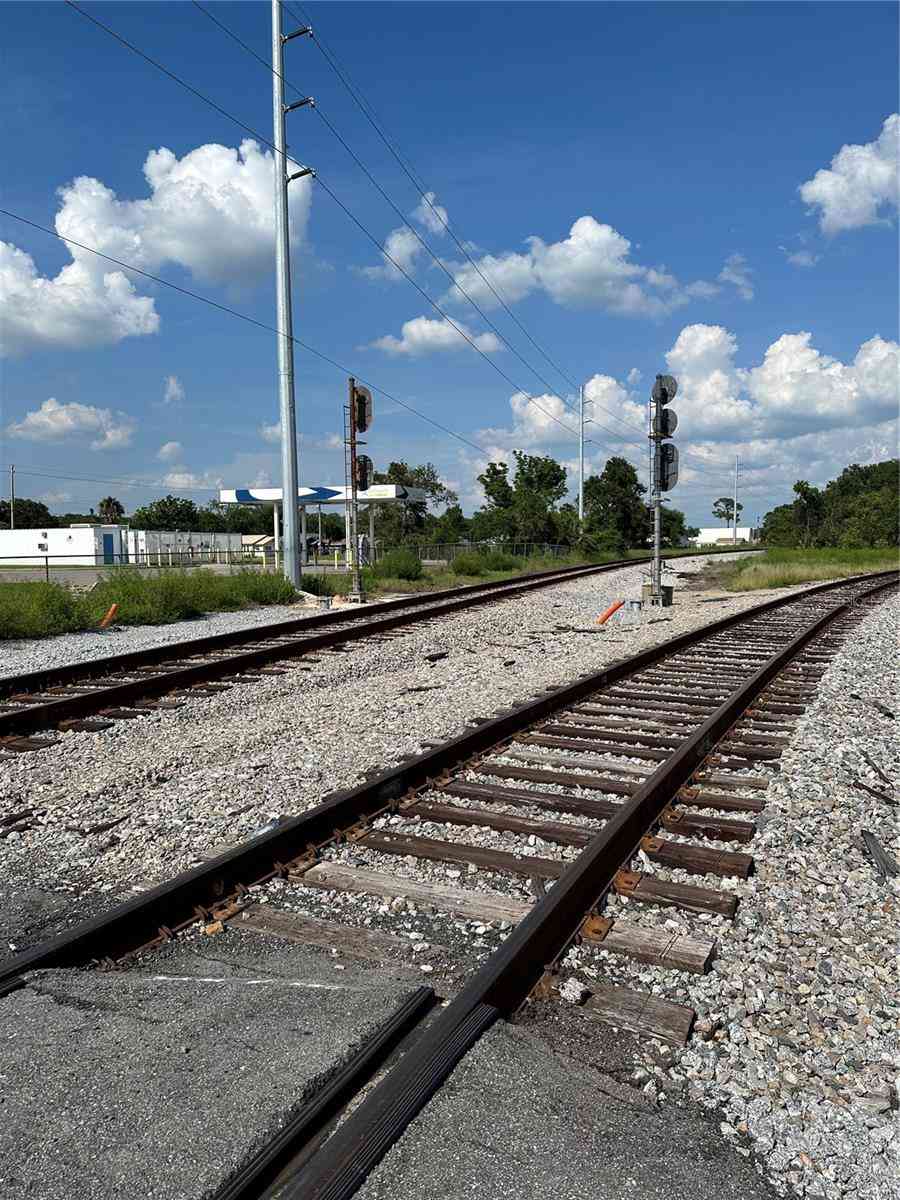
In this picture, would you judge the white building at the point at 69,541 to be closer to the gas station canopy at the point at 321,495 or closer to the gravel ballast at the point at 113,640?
the gas station canopy at the point at 321,495

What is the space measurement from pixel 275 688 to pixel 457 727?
2663 mm

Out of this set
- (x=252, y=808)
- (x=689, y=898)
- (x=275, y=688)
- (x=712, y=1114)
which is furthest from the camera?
(x=275, y=688)

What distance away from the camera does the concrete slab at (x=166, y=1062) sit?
6.41 ft

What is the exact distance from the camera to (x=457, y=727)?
271 inches

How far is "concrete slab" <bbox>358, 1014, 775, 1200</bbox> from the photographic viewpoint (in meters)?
1.98

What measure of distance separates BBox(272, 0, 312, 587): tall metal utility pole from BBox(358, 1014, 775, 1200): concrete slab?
1837 cm

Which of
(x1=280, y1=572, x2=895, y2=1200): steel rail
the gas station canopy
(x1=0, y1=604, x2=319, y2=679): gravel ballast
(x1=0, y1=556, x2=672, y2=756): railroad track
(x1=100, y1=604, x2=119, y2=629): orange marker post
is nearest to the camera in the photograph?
(x1=280, y1=572, x2=895, y2=1200): steel rail

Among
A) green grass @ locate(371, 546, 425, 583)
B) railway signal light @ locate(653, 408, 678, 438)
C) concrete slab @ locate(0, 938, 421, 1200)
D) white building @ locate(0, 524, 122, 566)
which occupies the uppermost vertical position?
railway signal light @ locate(653, 408, 678, 438)

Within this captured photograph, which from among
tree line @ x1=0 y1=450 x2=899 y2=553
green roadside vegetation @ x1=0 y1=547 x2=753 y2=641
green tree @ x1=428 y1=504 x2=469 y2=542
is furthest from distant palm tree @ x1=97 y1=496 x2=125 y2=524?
green roadside vegetation @ x1=0 y1=547 x2=753 y2=641

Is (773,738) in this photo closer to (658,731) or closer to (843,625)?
(658,731)

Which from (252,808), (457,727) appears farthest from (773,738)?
(252,808)

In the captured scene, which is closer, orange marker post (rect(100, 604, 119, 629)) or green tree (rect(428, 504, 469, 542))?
orange marker post (rect(100, 604, 119, 629))

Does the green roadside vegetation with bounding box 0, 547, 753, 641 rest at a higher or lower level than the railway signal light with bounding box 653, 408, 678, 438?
lower

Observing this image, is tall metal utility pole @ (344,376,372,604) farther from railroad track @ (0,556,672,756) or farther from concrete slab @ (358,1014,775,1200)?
concrete slab @ (358,1014,775,1200)
